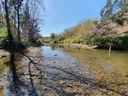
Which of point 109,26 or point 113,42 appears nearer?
point 113,42

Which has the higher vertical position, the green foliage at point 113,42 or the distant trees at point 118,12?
the distant trees at point 118,12

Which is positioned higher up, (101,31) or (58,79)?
(101,31)

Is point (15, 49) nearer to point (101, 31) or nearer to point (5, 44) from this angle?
point (5, 44)

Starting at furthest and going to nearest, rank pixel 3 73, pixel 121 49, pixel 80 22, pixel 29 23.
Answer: pixel 80 22, pixel 29 23, pixel 121 49, pixel 3 73

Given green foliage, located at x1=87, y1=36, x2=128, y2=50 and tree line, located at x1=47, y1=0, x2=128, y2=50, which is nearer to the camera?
green foliage, located at x1=87, y1=36, x2=128, y2=50

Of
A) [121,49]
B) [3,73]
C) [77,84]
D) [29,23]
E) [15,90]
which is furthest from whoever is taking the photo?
[29,23]

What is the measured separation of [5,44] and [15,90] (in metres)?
11.3

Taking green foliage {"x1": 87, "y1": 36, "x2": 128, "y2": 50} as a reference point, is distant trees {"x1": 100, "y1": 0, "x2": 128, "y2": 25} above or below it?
above

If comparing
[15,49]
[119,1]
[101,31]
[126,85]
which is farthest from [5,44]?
[119,1]

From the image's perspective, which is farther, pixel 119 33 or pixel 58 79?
pixel 119 33

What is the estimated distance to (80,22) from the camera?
1462 inches

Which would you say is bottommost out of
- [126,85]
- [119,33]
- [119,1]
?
[126,85]

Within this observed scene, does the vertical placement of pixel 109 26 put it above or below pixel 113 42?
above

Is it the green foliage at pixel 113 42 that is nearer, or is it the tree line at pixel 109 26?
the green foliage at pixel 113 42
